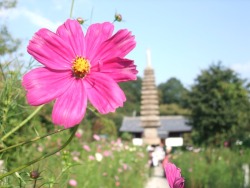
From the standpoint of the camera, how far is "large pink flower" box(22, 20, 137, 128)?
0.47 meters

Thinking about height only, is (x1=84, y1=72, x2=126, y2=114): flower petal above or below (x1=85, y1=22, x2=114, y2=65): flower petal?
below

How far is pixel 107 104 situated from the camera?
472mm

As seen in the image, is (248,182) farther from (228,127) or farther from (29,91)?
(228,127)

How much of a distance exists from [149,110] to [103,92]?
21.6m

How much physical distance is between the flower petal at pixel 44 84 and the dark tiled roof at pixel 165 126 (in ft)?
119

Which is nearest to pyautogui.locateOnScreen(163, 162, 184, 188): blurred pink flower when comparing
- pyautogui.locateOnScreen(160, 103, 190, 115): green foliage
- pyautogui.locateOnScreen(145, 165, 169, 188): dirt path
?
pyautogui.locateOnScreen(145, 165, 169, 188): dirt path

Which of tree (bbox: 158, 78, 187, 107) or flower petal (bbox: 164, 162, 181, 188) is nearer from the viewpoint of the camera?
flower petal (bbox: 164, 162, 181, 188)

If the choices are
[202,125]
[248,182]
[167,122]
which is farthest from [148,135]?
[167,122]

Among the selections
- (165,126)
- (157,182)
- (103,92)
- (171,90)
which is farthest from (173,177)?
(171,90)

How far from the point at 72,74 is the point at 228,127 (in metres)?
20.7

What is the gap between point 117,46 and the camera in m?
0.51

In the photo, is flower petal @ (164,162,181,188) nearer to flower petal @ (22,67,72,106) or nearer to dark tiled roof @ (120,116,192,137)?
flower petal @ (22,67,72,106)

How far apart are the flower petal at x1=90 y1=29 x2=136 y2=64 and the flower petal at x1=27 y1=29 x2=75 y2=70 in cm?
4

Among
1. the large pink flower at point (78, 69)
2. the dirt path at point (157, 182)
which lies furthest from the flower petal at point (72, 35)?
the dirt path at point (157, 182)
